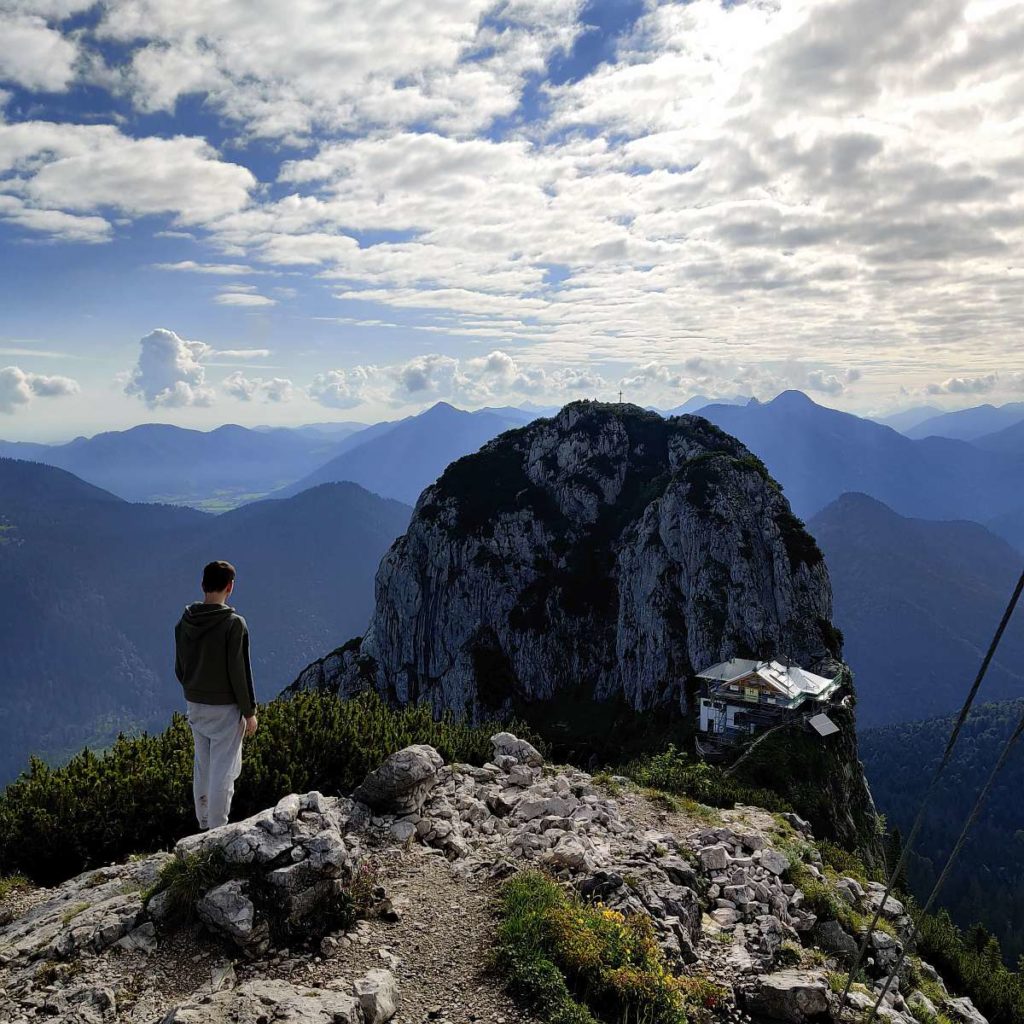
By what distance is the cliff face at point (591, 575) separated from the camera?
69375 millimetres

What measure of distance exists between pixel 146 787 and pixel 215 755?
11.4ft

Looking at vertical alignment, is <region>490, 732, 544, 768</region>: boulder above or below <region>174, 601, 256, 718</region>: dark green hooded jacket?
below

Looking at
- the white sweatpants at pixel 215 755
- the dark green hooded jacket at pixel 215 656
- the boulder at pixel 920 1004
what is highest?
the dark green hooded jacket at pixel 215 656

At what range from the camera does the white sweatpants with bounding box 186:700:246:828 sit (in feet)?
31.1

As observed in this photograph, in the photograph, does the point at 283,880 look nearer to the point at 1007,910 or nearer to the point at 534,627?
the point at 534,627

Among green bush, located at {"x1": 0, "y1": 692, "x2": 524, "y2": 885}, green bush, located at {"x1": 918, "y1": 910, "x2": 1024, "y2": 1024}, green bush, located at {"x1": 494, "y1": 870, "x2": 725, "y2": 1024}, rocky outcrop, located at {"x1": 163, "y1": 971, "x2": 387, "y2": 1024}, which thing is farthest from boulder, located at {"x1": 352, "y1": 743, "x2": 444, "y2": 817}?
green bush, located at {"x1": 918, "y1": 910, "x2": 1024, "y2": 1024}

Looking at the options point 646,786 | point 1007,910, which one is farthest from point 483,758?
point 1007,910

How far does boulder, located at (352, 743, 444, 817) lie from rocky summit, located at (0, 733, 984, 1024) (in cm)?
3

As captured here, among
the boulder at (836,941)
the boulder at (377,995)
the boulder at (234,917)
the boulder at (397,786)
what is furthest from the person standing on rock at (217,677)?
the boulder at (836,941)

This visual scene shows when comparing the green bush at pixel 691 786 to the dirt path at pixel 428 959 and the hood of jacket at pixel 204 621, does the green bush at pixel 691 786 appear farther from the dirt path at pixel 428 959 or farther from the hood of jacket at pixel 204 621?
the hood of jacket at pixel 204 621

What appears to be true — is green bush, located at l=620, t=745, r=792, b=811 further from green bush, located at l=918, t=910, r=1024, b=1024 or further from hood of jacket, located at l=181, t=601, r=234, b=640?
hood of jacket, located at l=181, t=601, r=234, b=640

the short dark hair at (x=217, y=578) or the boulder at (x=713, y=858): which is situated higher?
the short dark hair at (x=217, y=578)

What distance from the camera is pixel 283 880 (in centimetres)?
809

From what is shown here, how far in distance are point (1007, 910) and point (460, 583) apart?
344 ft
